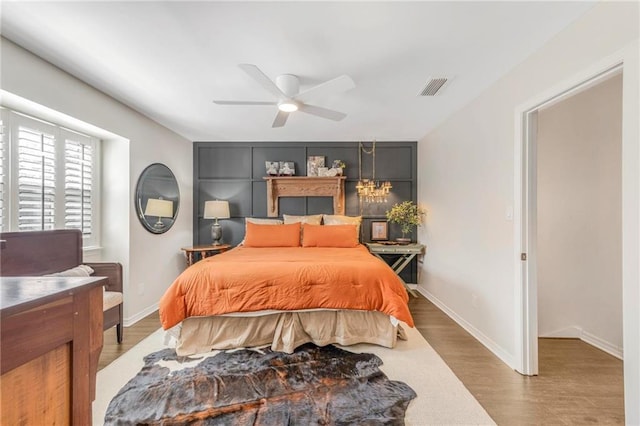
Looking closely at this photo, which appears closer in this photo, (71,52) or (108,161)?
(71,52)

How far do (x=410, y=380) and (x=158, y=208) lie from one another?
3.37m

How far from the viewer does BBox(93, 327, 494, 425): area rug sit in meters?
1.68

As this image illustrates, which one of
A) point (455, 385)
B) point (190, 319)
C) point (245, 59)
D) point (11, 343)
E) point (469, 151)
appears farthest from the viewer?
point (469, 151)

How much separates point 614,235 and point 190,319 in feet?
12.5

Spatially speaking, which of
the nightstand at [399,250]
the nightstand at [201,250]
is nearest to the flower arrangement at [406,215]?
the nightstand at [399,250]

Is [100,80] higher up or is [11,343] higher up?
[100,80]

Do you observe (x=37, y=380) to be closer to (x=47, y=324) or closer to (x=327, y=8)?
(x=47, y=324)

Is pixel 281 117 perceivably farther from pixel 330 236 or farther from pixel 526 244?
pixel 526 244

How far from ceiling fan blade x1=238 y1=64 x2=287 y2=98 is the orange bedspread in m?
1.48

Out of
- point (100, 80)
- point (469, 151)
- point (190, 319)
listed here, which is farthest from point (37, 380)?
point (469, 151)

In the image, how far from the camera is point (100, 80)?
8.24 feet

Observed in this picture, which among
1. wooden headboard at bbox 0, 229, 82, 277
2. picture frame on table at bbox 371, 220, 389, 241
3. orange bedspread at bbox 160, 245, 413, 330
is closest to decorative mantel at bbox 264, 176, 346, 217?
picture frame on table at bbox 371, 220, 389, 241

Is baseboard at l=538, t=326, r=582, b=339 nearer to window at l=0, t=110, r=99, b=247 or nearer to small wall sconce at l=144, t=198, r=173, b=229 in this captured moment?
small wall sconce at l=144, t=198, r=173, b=229

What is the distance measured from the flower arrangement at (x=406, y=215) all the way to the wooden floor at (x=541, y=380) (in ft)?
5.98
